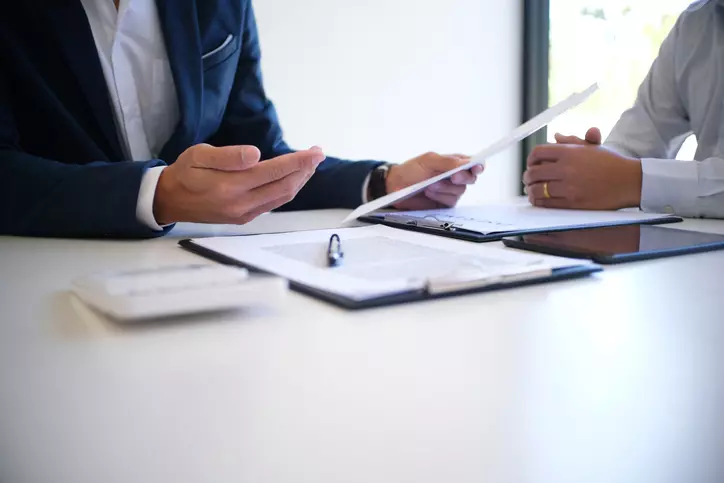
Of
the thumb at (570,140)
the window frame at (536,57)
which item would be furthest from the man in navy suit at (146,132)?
the window frame at (536,57)

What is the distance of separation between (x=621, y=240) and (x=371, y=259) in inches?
11.6

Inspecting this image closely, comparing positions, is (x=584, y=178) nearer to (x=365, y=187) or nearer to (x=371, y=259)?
(x=365, y=187)

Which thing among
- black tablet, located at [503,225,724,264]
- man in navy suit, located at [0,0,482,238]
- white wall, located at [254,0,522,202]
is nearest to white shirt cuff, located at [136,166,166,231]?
man in navy suit, located at [0,0,482,238]

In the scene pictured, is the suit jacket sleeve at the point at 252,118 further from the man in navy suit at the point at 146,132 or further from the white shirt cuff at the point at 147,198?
the white shirt cuff at the point at 147,198

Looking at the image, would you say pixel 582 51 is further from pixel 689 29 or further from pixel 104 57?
pixel 104 57

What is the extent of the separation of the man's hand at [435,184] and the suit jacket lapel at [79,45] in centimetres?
50

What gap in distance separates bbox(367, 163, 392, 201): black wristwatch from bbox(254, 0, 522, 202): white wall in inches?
45.6

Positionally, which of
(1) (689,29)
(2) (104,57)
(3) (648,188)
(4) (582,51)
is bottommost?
(3) (648,188)

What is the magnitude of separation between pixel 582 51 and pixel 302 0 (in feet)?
3.94

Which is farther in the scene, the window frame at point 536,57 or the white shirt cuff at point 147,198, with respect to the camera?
the window frame at point 536,57

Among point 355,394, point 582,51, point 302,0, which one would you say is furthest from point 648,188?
point 582,51

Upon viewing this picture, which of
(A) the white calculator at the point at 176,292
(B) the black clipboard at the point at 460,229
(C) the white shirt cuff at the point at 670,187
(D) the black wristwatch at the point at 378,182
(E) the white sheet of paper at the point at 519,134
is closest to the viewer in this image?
(A) the white calculator at the point at 176,292

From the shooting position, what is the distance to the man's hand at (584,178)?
3.30 feet

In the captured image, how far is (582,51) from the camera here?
8.41ft
